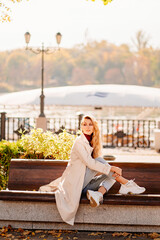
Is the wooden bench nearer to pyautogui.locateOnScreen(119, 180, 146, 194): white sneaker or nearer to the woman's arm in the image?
pyautogui.locateOnScreen(119, 180, 146, 194): white sneaker

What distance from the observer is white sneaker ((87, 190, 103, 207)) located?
4.53 metres

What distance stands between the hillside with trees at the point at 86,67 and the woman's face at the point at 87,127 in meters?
94.8

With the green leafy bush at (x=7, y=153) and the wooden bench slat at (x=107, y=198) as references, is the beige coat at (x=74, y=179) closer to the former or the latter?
the wooden bench slat at (x=107, y=198)

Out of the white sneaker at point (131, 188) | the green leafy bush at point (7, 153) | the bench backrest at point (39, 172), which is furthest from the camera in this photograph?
the green leafy bush at point (7, 153)

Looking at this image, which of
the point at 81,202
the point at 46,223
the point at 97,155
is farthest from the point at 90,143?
the point at 46,223

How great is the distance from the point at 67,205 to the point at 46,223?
1.54 feet

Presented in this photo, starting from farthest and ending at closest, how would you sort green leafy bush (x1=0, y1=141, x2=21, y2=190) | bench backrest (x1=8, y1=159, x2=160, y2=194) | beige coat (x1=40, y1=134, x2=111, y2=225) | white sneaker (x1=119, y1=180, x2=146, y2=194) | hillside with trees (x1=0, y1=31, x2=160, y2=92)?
hillside with trees (x1=0, y1=31, x2=160, y2=92)
green leafy bush (x1=0, y1=141, x2=21, y2=190)
bench backrest (x1=8, y1=159, x2=160, y2=194)
white sneaker (x1=119, y1=180, x2=146, y2=194)
beige coat (x1=40, y1=134, x2=111, y2=225)

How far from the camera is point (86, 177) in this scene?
4855mm

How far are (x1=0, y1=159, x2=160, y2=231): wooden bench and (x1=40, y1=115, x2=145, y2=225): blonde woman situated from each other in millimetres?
111

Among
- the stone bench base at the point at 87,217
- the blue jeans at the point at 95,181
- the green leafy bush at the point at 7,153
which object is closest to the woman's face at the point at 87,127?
the blue jeans at the point at 95,181

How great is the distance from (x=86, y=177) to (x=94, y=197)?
373mm

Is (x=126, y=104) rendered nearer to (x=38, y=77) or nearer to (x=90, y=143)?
(x=90, y=143)

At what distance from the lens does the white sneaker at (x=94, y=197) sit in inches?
178

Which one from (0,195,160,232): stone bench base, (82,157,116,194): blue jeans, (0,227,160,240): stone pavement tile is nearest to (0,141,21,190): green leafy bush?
(0,195,160,232): stone bench base
